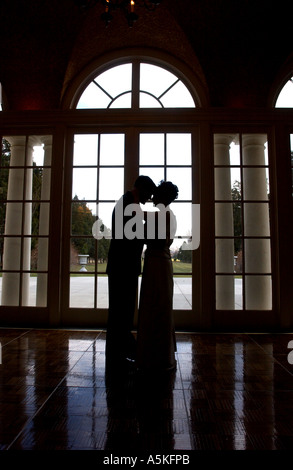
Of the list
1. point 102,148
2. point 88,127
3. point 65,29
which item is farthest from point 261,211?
point 65,29

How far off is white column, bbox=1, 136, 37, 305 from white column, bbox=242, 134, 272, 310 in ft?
8.34

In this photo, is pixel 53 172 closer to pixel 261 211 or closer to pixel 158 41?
pixel 158 41

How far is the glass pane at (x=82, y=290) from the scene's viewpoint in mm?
3447

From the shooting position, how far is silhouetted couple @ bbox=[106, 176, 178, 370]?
6.63ft

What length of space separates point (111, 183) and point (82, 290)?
128 cm

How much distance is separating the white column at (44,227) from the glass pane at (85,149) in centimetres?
33

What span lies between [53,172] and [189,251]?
181 centimetres

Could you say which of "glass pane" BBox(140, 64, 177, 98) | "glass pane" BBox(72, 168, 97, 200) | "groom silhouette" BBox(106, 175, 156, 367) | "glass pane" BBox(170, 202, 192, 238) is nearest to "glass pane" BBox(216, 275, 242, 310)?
"glass pane" BBox(170, 202, 192, 238)

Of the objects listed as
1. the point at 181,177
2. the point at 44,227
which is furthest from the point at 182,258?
the point at 44,227

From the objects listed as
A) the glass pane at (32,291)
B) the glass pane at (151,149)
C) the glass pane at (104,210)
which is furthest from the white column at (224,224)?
the glass pane at (32,291)

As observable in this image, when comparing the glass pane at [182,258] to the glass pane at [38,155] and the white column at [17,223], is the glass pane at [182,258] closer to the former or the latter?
the white column at [17,223]

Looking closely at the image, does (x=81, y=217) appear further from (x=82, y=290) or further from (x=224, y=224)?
(x=224, y=224)

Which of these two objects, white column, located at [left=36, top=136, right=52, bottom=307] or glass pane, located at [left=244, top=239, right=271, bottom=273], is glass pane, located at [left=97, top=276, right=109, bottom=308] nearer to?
white column, located at [left=36, top=136, right=52, bottom=307]
